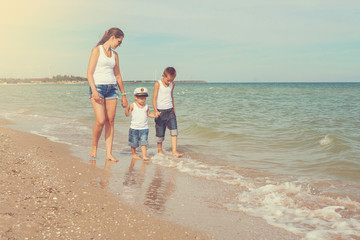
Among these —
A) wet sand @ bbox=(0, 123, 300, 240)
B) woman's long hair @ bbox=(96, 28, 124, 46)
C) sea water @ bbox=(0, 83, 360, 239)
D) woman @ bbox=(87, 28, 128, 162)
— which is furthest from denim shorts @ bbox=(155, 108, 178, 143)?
woman's long hair @ bbox=(96, 28, 124, 46)

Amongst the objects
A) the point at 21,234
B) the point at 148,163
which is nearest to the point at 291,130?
the point at 148,163

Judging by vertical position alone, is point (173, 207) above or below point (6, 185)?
below

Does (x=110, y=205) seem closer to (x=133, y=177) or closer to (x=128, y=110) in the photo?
(x=133, y=177)

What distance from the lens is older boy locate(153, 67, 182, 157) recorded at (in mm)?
6141

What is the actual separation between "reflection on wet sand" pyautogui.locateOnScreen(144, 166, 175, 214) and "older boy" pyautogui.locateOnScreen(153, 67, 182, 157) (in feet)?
5.63

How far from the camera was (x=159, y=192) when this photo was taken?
3.78 m

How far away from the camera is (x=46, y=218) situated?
255 centimetres

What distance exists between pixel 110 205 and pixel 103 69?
2.50 metres

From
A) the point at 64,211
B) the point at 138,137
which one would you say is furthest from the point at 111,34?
the point at 64,211

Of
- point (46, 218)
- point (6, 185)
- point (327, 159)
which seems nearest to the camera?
point (46, 218)

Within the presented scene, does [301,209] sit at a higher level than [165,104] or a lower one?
lower

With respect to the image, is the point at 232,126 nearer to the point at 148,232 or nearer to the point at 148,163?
the point at 148,163

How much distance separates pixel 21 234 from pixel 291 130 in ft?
28.5

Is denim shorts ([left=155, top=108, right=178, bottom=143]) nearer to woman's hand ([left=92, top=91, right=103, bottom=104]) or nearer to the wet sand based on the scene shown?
the wet sand
